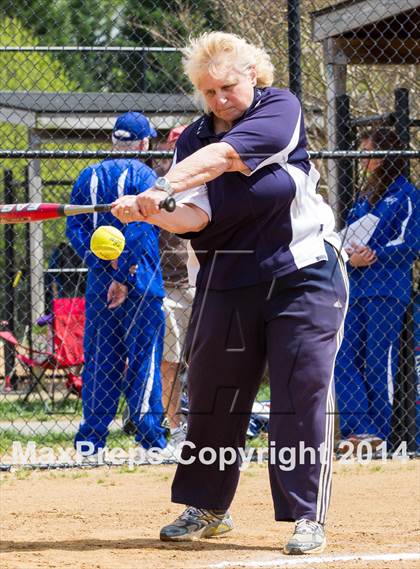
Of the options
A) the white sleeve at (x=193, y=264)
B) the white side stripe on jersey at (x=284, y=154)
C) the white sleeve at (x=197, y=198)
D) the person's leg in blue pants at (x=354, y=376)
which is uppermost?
the white side stripe on jersey at (x=284, y=154)

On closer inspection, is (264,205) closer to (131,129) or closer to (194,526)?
(194,526)

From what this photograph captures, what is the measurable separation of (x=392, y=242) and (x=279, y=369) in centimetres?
306

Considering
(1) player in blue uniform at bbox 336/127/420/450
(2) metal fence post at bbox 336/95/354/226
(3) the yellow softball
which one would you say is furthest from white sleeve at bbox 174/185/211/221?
(2) metal fence post at bbox 336/95/354/226

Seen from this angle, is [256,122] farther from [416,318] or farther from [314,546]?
[416,318]

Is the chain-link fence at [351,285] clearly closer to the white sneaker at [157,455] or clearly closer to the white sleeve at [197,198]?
the white sneaker at [157,455]

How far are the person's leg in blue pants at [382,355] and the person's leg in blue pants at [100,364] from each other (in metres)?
1.62

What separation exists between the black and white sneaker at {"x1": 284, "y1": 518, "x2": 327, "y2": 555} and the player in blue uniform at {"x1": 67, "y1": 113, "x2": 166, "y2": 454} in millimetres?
2817

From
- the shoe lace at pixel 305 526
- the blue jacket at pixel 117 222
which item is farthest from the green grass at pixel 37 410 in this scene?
the shoe lace at pixel 305 526

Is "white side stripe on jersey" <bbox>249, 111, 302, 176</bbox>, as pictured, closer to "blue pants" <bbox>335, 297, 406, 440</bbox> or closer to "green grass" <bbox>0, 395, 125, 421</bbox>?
"blue pants" <bbox>335, 297, 406, 440</bbox>

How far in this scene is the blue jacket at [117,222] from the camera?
22.1 ft

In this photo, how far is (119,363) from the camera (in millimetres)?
6965

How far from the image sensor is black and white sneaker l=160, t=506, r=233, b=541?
4.55m

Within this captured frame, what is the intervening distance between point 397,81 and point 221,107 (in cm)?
735

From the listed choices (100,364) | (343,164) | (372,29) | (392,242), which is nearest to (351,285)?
(392,242)
